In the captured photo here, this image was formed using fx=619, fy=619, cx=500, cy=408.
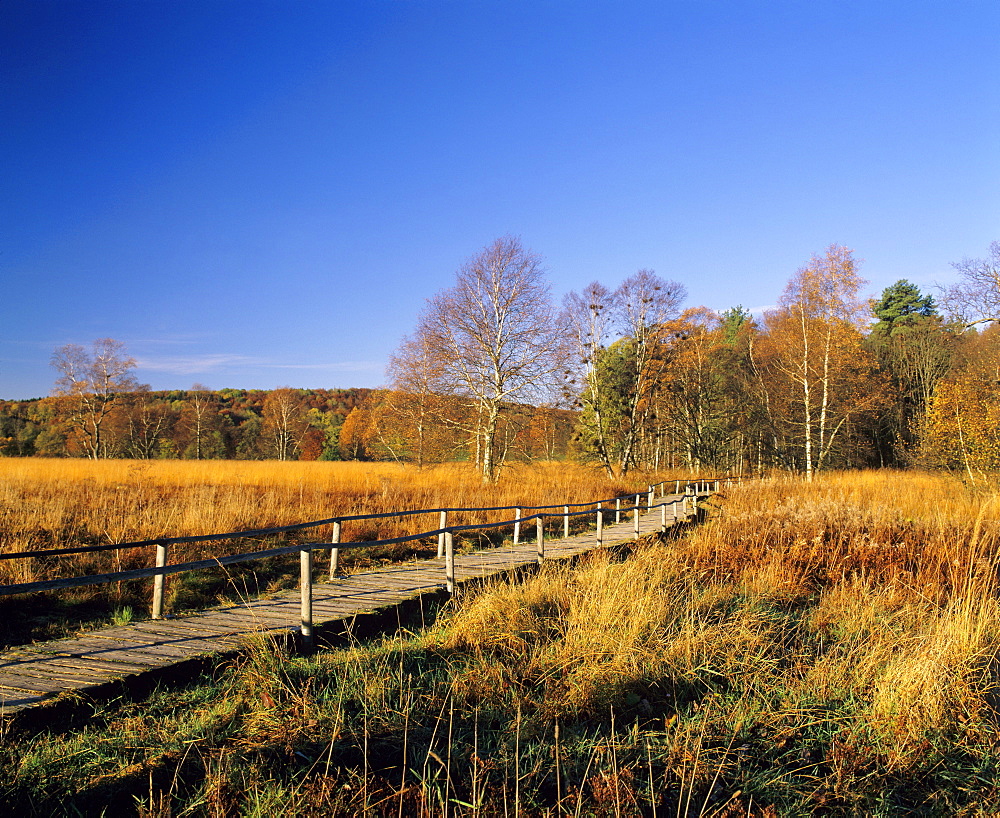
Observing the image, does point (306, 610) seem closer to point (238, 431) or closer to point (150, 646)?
point (150, 646)

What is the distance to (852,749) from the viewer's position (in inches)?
167

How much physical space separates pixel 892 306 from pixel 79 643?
49.8m

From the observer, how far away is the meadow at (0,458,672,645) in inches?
299

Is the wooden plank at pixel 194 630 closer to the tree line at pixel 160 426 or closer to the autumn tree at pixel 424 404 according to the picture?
the autumn tree at pixel 424 404

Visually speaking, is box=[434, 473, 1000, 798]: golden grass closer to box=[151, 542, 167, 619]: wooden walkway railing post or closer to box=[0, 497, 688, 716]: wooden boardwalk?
box=[0, 497, 688, 716]: wooden boardwalk

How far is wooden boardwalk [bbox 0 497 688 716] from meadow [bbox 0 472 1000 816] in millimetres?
317

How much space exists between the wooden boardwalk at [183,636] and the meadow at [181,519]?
1.00m

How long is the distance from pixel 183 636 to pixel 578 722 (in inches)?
142

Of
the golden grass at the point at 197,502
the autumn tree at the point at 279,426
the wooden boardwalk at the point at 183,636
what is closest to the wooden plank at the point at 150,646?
the wooden boardwalk at the point at 183,636

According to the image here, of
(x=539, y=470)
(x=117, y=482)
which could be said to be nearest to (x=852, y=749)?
(x=117, y=482)

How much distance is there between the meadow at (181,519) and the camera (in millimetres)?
7590

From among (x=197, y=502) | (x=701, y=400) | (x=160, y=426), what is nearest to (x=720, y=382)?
(x=701, y=400)

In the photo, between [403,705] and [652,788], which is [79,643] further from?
[652,788]

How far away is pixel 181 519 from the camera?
10820mm
